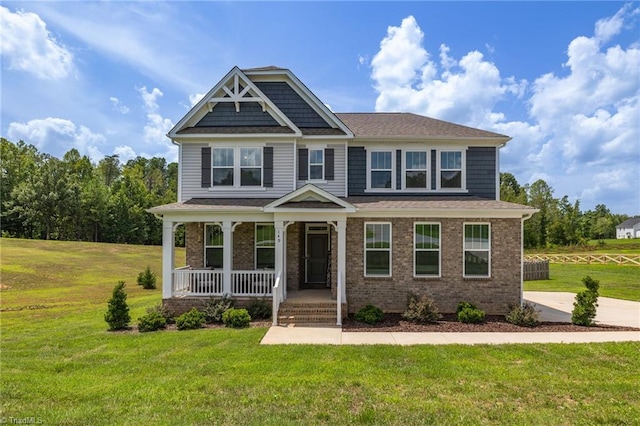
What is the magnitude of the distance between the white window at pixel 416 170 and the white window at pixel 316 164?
334 cm

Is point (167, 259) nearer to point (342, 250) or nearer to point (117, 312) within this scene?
point (117, 312)

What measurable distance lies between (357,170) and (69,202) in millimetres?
54787

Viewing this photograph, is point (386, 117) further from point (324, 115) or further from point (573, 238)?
point (573, 238)

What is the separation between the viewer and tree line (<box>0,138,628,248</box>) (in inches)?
2035

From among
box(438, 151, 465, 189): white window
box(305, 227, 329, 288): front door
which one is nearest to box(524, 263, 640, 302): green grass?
box(438, 151, 465, 189): white window

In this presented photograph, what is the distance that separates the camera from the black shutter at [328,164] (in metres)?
14.3

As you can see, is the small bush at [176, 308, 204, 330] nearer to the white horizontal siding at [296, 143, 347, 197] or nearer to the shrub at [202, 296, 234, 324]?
the shrub at [202, 296, 234, 324]

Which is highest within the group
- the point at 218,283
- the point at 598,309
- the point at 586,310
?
the point at 218,283

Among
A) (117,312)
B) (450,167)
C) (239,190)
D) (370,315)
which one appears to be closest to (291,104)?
(239,190)

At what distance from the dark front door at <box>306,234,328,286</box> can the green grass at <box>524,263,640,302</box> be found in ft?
40.6

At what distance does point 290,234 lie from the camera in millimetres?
13930

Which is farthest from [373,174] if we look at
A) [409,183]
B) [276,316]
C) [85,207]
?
[85,207]

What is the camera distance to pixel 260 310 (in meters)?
12.1

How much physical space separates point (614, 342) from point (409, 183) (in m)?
7.93
